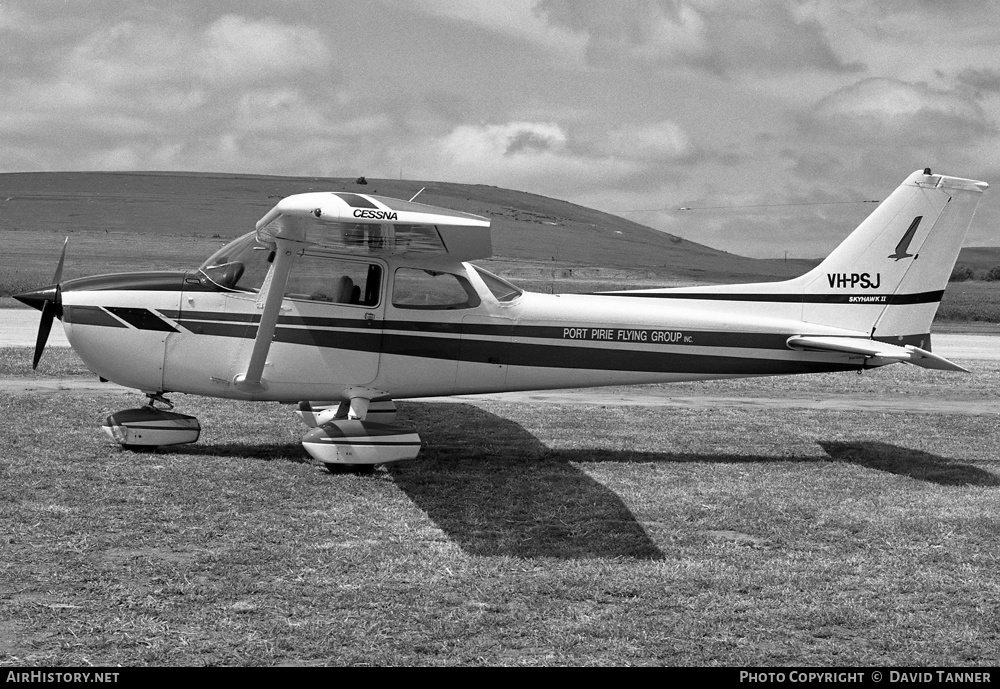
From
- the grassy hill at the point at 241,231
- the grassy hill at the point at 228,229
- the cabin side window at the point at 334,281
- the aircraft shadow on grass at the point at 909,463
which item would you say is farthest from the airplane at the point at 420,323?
the grassy hill at the point at 228,229

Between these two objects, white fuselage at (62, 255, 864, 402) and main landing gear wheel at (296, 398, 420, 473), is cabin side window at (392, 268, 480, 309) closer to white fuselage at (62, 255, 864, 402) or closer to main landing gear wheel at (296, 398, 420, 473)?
white fuselage at (62, 255, 864, 402)

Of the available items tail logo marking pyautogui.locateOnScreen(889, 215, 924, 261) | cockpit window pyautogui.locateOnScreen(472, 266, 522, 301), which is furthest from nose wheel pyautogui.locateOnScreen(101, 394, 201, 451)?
tail logo marking pyautogui.locateOnScreen(889, 215, 924, 261)

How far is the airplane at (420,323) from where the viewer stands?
879 cm

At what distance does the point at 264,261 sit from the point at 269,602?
4586 mm

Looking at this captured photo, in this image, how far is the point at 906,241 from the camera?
33.2 ft

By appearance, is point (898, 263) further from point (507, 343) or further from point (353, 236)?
point (353, 236)

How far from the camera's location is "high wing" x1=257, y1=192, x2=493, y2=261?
22.5 feet

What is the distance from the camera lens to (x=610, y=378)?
9.73 meters

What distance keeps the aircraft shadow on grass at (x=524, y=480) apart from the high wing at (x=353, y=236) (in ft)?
4.91

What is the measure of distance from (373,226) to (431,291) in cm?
130

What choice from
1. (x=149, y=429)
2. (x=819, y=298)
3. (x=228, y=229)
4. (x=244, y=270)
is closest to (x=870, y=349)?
(x=819, y=298)

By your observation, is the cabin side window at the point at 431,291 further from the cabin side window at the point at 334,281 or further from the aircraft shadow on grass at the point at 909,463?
the aircraft shadow on grass at the point at 909,463

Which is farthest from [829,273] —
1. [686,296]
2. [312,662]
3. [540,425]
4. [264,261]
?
[312,662]
